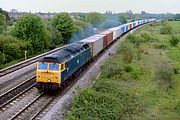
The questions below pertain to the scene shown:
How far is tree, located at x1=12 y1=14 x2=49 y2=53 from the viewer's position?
46.5 metres

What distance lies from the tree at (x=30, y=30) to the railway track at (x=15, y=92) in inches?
773

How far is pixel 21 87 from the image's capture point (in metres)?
25.6

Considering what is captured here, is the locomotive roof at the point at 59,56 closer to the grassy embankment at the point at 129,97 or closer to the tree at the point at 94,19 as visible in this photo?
the grassy embankment at the point at 129,97

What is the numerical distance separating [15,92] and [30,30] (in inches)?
941

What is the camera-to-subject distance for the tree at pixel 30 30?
46.5 m

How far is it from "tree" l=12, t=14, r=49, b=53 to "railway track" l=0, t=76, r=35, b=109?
1964 cm

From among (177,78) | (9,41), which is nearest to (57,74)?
(177,78)

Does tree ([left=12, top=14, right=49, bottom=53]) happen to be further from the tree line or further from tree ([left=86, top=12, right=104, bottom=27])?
tree ([left=86, top=12, right=104, bottom=27])

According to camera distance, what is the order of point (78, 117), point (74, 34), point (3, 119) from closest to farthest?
point (78, 117), point (3, 119), point (74, 34)

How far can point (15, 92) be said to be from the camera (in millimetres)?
24188

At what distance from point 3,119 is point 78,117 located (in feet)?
14.5

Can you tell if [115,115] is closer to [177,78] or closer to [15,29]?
[177,78]

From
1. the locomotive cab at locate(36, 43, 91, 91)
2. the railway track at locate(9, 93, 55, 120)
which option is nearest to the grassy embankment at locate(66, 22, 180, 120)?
the railway track at locate(9, 93, 55, 120)

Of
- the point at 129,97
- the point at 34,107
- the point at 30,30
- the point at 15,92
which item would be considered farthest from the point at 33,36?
the point at 129,97
